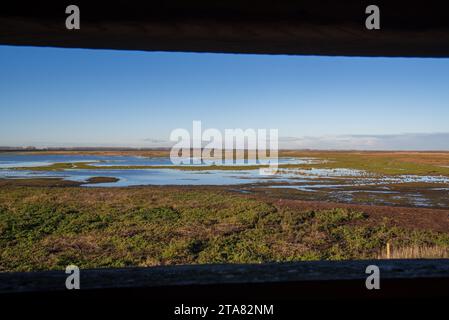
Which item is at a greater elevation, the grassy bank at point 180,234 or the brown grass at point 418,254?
the brown grass at point 418,254

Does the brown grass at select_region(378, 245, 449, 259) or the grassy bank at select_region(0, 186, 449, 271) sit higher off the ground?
the brown grass at select_region(378, 245, 449, 259)

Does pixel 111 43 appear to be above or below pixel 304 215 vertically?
above

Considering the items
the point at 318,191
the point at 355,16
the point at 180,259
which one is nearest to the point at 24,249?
the point at 180,259

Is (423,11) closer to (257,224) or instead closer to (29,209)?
(257,224)

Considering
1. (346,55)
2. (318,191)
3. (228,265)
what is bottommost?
(318,191)

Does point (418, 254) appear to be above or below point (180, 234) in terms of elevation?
above

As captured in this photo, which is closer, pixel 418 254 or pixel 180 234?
pixel 418 254

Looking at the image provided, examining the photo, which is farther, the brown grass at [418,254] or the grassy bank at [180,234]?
the grassy bank at [180,234]

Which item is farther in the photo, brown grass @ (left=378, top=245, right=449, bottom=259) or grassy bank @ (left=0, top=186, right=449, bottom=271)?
grassy bank @ (left=0, top=186, right=449, bottom=271)
